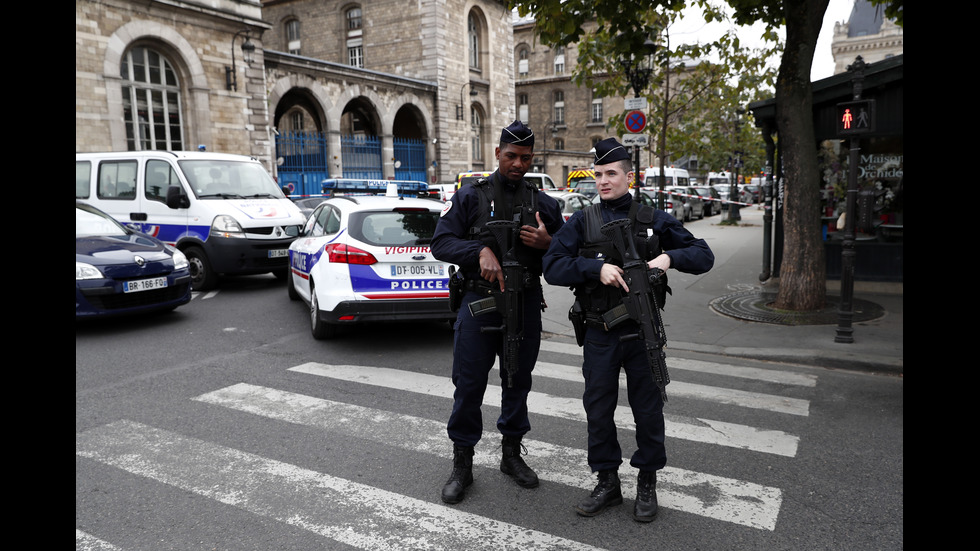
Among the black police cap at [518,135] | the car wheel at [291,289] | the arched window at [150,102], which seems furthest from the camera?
the arched window at [150,102]

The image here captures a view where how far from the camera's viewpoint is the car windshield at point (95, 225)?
28.2 feet

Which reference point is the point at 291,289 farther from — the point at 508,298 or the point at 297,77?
the point at 297,77

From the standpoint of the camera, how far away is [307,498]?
145 inches

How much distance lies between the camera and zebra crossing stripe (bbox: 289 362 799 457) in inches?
176

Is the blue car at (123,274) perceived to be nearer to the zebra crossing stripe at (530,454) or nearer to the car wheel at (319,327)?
the car wheel at (319,327)

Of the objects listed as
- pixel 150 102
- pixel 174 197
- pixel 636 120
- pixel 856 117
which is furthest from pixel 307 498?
pixel 150 102

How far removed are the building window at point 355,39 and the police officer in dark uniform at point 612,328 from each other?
37.0m

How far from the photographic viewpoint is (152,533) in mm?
3311

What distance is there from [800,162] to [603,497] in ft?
20.8

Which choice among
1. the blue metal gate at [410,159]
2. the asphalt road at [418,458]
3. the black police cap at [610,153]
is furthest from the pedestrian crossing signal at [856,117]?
the blue metal gate at [410,159]

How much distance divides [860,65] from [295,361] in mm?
6586
